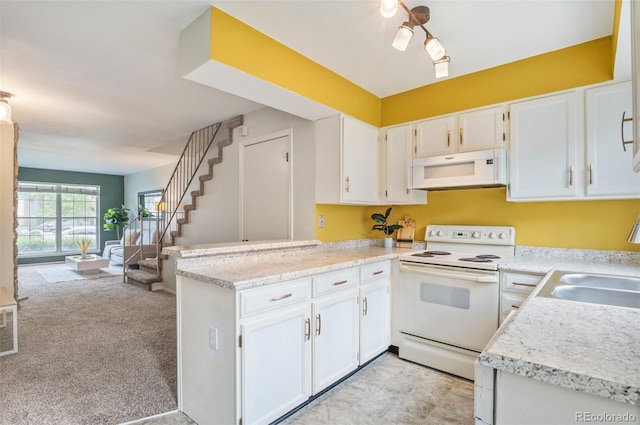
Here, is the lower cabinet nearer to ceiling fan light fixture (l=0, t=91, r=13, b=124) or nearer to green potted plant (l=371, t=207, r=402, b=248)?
green potted plant (l=371, t=207, r=402, b=248)

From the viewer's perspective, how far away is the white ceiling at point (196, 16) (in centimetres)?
201

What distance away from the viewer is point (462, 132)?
2.86 m

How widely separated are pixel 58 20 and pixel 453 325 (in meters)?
3.59

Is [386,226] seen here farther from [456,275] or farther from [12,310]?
[12,310]

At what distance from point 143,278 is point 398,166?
4690 millimetres

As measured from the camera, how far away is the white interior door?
341 centimetres

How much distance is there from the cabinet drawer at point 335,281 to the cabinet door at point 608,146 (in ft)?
5.95

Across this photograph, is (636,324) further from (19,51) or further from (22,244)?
(22,244)

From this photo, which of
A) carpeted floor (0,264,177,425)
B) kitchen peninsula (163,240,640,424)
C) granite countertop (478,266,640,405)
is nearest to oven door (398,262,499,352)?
kitchen peninsula (163,240,640,424)

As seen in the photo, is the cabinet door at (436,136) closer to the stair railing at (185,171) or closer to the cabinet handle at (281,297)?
the cabinet handle at (281,297)

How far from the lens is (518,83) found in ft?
8.91

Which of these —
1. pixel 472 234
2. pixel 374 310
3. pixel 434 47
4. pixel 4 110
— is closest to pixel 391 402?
pixel 374 310

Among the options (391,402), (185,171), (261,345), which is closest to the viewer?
(261,345)

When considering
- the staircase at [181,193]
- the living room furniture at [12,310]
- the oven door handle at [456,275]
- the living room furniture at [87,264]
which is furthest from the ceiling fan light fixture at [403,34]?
the living room furniture at [87,264]
